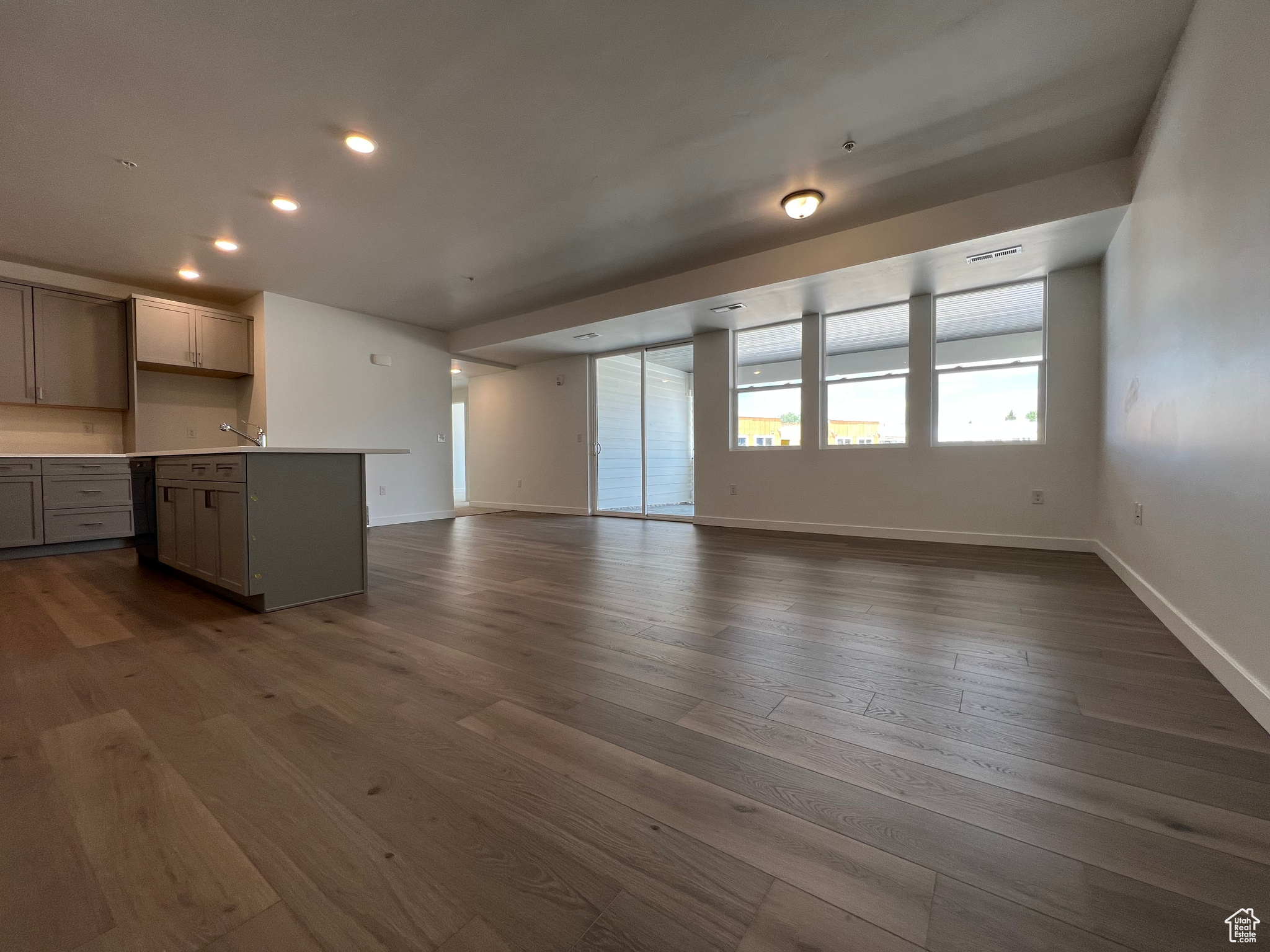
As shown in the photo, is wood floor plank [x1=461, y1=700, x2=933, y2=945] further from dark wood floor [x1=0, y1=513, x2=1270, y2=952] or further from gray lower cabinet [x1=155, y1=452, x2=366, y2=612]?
gray lower cabinet [x1=155, y1=452, x2=366, y2=612]

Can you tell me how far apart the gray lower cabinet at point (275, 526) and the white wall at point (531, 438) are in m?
4.64

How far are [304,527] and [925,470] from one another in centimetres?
520

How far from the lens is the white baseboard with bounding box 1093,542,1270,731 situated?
60.6 inches

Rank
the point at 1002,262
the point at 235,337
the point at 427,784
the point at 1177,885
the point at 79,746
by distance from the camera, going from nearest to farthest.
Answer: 1. the point at 1177,885
2. the point at 427,784
3. the point at 79,746
4. the point at 1002,262
5. the point at 235,337

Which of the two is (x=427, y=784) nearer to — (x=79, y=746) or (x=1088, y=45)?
(x=79, y=746)

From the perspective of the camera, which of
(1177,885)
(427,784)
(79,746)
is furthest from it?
(79,746)

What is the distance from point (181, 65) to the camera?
2.38 meters

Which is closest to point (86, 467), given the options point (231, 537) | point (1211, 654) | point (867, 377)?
point (231, 537)

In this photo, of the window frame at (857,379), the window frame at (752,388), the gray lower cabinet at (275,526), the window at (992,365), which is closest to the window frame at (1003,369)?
the window at (992,365)

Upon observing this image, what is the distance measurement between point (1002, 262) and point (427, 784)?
5.16 metres

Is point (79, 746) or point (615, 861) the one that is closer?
point (615, 861)

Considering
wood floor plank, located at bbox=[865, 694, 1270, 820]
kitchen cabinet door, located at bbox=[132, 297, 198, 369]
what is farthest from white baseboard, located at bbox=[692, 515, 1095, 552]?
kitchen cabinet door, located at bbox=[132, 297, 198, 369]

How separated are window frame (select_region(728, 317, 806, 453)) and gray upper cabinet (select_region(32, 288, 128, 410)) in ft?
21.2

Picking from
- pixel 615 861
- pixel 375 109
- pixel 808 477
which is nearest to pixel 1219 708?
pixel 615 861
